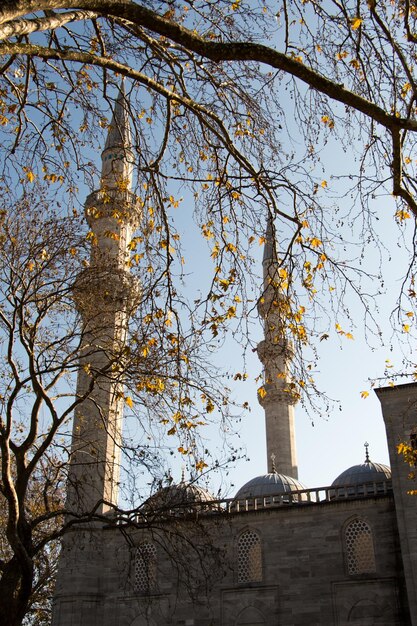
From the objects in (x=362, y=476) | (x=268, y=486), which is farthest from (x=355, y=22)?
(x=268, y=486)

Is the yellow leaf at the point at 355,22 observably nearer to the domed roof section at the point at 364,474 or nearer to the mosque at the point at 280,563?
the mosque at the point at 280,563

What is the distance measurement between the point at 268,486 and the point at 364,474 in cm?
318

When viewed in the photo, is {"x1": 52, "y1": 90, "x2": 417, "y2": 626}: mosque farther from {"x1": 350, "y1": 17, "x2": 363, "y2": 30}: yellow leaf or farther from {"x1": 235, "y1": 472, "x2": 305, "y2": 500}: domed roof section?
{"x1": 350, "y1": 17, "x2": 363, "y2": 30}: yellow leaf

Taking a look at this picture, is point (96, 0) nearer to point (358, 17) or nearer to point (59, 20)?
point (59, 20)

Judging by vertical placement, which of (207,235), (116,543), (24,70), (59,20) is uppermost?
(24,70)

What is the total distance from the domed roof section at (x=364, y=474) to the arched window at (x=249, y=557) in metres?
3.68

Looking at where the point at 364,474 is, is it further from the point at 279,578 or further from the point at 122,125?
the point at 122,125

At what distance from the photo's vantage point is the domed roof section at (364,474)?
68.9ft

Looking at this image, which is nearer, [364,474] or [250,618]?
[250,618]

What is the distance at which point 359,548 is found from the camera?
56.9 feet

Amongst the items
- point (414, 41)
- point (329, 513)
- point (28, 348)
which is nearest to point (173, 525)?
point (28, 348)

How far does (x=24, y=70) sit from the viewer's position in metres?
7.70

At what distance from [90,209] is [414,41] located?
402 centimetres

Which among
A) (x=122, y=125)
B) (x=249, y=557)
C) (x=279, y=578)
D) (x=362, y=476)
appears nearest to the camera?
(x=122, y=125)
